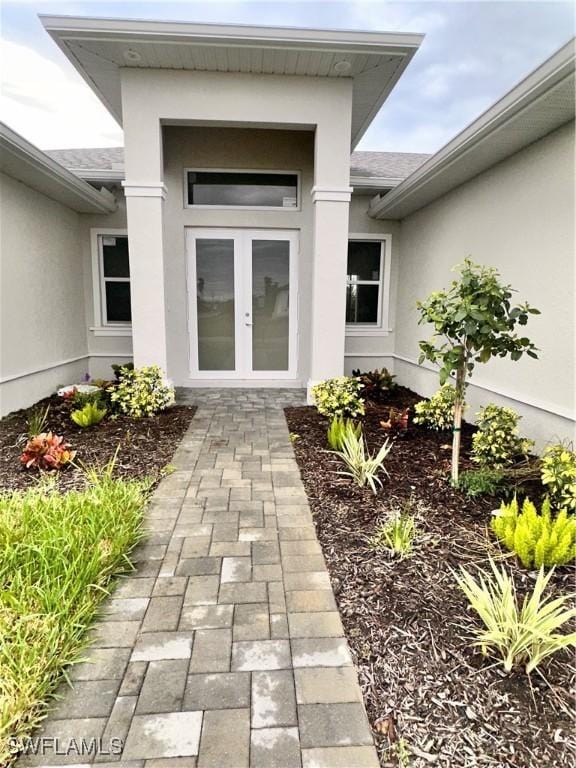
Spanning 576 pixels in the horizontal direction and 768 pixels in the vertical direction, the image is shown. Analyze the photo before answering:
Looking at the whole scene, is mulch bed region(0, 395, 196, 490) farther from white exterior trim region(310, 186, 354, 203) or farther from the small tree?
white exterior trim region(310, 186, 354, 203)

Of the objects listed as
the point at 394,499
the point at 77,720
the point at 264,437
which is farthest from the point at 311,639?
the point at 264,437

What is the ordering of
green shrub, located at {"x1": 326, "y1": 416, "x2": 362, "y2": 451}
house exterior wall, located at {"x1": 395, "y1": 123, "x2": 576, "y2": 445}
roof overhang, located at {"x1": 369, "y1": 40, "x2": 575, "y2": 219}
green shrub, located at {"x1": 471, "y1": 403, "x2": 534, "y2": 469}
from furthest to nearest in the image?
green shrub, located at {"x1": 326, "y1": 416, "x2": 362, "y2": 451}, house exterior wall, located at {"x1": 395, "y1": 123, "x2": 576, "y2": 445}, green shrub, located at {"x1": 471, "y1": 403, "x2": 534, "y2": 469}, roof overhang, located at {"x1": 369, "y1": 40, "x2": 575, "y2": 219}

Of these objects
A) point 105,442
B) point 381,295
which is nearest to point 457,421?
point 105,442

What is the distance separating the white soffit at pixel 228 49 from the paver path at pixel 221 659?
5.10m

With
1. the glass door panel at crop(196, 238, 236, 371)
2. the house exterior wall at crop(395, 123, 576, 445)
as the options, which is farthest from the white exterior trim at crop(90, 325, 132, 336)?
the house exterior wall at crop(395, 123, 576, 445)

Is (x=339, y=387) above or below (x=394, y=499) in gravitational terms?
above

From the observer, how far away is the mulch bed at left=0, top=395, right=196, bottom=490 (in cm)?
374

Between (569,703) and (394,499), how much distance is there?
1.72 meters

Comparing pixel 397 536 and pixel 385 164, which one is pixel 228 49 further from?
pixel 397 536

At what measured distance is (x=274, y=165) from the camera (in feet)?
23.3

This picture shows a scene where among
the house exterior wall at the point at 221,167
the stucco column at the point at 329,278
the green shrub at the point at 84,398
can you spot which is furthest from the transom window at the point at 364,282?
the green shrub at the point at 84,398

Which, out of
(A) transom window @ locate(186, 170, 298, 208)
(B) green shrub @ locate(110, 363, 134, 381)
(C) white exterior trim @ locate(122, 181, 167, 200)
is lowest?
(B) green shrub @ locate(110, 363, 134, 381)

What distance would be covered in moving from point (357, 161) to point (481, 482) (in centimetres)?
820

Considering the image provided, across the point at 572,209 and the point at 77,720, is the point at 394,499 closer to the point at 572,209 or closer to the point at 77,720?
the point at 77,720
